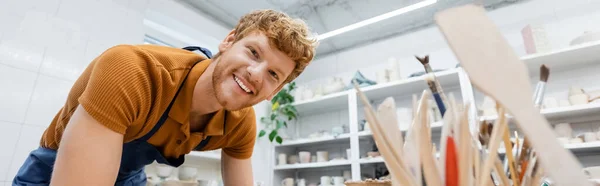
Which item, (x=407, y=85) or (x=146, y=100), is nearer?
(x=146, y=100)

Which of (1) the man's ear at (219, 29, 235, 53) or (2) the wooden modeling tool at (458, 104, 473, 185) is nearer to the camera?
(2) the wooden modeling tool at (458, 104, 473, 185)

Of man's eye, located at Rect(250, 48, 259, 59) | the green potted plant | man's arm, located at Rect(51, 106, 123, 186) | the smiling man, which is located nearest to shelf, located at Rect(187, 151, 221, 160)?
the green potted plant

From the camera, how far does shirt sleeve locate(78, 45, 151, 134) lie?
59 cm

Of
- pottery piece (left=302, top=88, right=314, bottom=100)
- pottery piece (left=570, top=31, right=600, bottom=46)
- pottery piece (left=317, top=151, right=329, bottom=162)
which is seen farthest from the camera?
pottery piece (left=302, top=88, right=314, bottom=100)

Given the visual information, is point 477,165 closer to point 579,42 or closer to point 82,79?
point 82,79

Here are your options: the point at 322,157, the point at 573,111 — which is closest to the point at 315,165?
the point at 322,157

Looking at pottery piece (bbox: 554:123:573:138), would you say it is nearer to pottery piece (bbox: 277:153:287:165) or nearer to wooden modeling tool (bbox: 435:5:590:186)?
pottery piece (bbox: 277:153:287:165)

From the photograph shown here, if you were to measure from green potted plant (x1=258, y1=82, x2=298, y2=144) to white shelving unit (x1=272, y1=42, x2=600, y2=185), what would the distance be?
0.09 meters

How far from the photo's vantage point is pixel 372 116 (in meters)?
0.22

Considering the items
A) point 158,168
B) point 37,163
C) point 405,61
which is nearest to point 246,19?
point 37,163

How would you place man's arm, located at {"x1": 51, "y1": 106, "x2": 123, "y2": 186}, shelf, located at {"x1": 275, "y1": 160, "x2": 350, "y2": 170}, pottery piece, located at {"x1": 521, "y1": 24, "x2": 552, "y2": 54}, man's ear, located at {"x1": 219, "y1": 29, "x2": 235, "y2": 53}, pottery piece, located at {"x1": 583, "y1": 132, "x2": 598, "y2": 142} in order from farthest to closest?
1. shelf, located at {"x1": 275, "y1": 160, "x2": 350, "y2": 170}
2. pottery piece, located at {"x1": 521, "y1": 24, "x2": 552, "y2": 54}
3. pottery piece, located at {"x1": 583, "y1": 132, "x2": 598, "y2": 142}
4. man's ear, located at {"x1": 219, "y1": 29, "x2": 235, "y2": 53}
5. man's arm, located at {"x1": 51, "y1": 106, "x2": 123, "y2": 186}

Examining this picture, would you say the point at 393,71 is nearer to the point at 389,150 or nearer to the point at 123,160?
the point at 123,160

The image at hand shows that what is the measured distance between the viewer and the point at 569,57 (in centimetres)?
189

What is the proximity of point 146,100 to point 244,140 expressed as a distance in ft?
1.40
